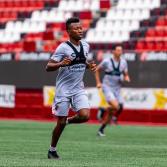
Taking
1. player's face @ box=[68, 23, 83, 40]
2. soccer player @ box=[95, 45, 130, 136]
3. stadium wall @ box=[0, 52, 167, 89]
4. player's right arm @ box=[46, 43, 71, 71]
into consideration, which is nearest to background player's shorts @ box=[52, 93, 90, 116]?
player's right arm @ box=[46, 43, 71, 71]

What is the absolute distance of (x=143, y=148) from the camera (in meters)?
13.9

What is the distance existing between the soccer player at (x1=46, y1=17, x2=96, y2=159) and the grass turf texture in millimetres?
582

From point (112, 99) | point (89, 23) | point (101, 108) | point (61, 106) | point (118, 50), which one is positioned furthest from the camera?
point (89, 23)

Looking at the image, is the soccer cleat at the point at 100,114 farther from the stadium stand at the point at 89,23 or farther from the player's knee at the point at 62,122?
the player's knee at the point at 62,122

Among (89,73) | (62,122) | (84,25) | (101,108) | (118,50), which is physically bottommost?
A: (101,108)

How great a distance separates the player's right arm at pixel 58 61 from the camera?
11117 mm

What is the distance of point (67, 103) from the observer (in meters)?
11.5

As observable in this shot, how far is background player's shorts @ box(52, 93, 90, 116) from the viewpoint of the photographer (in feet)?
37.6

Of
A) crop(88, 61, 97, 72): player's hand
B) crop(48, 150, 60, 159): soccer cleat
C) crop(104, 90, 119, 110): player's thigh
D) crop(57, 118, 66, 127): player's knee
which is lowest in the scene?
crop(104, 90, 119, 110): player's thigh

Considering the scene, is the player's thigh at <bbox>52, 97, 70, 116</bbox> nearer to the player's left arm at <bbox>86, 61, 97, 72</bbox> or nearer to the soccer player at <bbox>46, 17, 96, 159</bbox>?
the soccer player at <bbox>46, 17, 96, 159</bbox>

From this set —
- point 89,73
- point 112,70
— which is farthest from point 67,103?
point 89,73

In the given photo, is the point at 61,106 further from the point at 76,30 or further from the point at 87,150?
the point at 87,150

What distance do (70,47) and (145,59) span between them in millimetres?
15277

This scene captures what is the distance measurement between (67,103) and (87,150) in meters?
1.79
